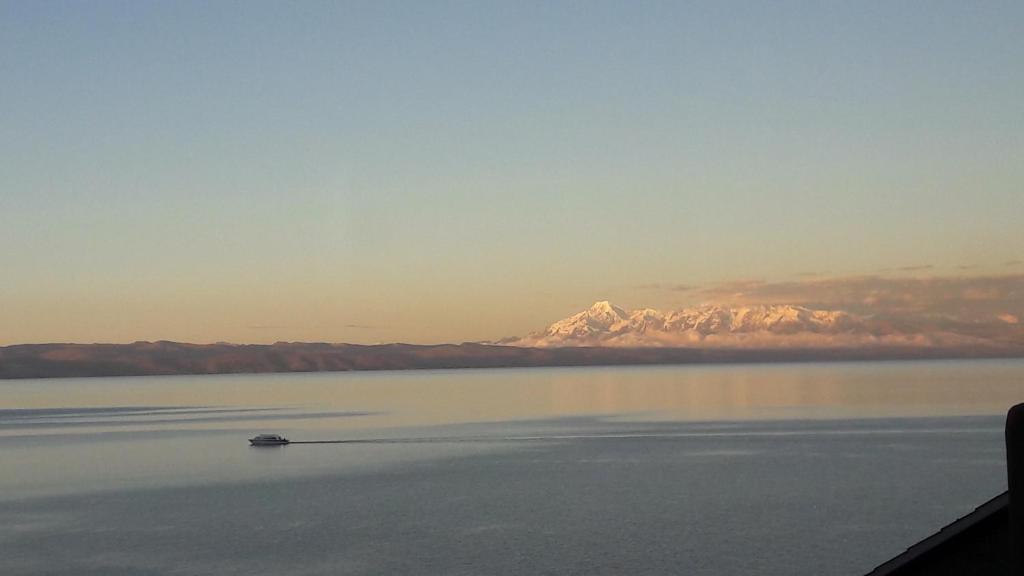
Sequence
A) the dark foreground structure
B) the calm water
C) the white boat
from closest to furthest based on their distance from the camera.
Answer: the dark foreground structure
the calm water
the white boat

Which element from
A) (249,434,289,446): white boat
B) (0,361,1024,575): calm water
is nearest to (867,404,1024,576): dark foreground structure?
(0,361,1024,575): calm water

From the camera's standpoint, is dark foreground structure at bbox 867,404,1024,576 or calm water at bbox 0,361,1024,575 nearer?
dark foreground structure at bbox 867,404,1024,576

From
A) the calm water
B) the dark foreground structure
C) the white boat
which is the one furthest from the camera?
the white boat

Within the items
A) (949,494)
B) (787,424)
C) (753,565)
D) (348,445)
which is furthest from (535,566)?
(787,424)

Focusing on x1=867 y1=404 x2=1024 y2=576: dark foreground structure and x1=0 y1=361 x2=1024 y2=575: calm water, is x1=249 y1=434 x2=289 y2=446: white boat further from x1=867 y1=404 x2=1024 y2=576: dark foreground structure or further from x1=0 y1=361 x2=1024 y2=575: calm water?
x1=867 y1=404 x2=1024 y2=576: dark foreground structure

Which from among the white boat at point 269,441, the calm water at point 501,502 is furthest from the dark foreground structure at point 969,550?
the white boat at point 269,441

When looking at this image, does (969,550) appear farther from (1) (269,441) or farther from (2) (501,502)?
(1) (269,441)

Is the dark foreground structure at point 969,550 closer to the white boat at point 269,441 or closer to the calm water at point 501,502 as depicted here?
the calm water at point 501,502

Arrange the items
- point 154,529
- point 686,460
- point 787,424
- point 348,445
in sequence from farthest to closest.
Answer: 1. point 787,424
2. point 348,445
3. point 686,460
4. point 154,529

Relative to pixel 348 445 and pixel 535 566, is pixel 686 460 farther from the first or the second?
pixel 535 566

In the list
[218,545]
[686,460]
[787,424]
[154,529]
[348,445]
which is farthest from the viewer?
[787,424]

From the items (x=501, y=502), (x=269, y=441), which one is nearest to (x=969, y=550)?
(x=501, y=502)
